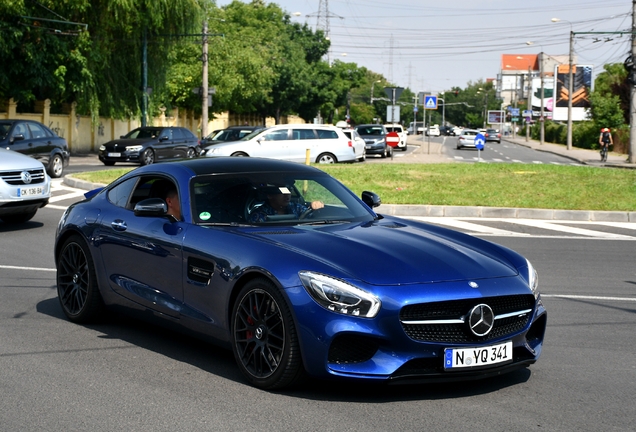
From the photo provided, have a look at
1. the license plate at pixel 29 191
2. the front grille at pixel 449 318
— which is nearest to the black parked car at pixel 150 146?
the license plate at pixel 29 191

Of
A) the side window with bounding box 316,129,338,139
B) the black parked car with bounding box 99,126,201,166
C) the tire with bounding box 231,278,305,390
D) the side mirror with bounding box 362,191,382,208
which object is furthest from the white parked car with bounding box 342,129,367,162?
the tire with bounding box 231,278,305,390

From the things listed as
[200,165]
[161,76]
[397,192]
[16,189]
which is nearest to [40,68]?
[161,76]

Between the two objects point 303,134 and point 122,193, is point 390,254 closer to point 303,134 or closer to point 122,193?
point 122,193

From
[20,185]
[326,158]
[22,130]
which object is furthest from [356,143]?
[20,185]

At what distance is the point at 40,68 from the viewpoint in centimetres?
3856

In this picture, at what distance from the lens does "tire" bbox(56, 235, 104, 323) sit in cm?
703

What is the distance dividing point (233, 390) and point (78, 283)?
7.80 feet

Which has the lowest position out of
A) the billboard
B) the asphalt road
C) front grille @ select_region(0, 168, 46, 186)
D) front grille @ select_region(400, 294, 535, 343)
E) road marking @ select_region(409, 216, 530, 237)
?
road marking @ select_region(409, 216, 530, 237)

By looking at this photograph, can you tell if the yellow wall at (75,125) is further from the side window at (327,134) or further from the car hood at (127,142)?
the side window at (327,134)

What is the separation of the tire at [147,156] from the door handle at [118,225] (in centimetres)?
2653

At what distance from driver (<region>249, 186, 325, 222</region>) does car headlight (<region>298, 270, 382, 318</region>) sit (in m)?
1.37

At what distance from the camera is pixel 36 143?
2455 centimetres

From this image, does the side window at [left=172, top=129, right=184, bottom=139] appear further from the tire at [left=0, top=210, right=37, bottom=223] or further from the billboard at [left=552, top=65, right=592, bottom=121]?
the billboard at [left=552, top=65, right=592, bottom=121]

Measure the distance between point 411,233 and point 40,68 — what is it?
35367 mm
